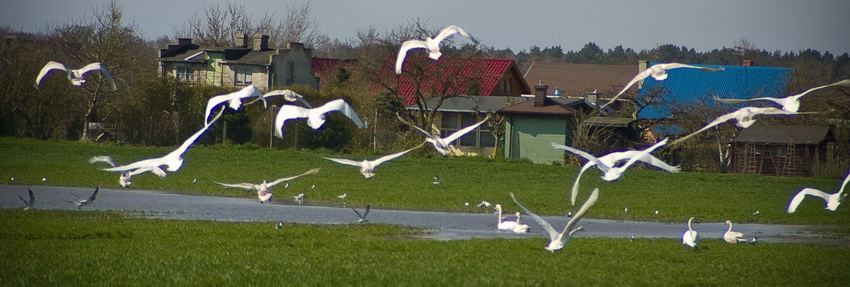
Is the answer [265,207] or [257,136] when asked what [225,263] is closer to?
[265,207]

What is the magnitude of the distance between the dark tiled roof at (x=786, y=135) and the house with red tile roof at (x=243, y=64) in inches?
1202

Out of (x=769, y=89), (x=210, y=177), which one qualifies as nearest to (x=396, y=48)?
(x=210, y=177)

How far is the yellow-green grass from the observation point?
2805 cm

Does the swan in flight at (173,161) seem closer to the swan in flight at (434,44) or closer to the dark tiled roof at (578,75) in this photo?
the swan in flight at (434,44)

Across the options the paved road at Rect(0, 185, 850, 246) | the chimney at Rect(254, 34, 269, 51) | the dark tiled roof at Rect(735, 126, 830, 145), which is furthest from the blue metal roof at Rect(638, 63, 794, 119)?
the paved road at Rect(0, 185, 850, 246)

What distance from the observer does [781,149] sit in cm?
4369

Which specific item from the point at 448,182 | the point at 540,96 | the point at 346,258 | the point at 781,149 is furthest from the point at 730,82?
the point at 346,258

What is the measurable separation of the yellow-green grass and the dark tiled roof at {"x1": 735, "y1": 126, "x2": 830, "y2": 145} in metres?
2.93

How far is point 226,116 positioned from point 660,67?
33864mm

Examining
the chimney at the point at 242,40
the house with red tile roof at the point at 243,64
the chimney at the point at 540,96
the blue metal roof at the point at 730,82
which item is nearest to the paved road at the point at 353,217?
the chimney at the point at 540,96

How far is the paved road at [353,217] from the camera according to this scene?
22469 millimetres

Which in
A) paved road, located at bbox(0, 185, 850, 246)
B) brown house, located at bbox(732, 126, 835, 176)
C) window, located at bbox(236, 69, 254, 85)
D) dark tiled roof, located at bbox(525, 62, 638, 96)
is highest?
dark tiled roof, located at bbox(525, 62, 638, 96)

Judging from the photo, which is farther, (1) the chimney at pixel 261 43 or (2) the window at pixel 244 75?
(1) the chimney at pixel 261 43

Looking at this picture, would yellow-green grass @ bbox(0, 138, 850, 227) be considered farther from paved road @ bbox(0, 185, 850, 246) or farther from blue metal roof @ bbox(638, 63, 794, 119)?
blue metal roof @ bbox(638, 63, 794, 119)
